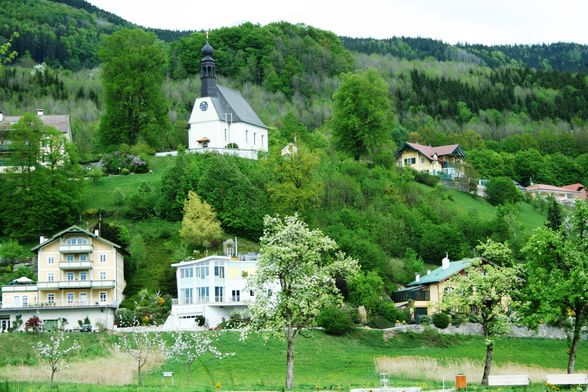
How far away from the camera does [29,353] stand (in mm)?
56625

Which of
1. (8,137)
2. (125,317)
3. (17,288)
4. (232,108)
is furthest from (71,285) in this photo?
(232,108)

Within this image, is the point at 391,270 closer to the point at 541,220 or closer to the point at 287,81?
the point at 541,220

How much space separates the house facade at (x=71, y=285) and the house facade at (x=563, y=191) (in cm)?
6200

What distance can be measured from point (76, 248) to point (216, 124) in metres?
30.0

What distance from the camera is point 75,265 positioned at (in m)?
74.4

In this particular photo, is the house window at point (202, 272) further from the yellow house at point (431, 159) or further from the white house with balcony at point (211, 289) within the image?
the yellow house at point (431, 159)

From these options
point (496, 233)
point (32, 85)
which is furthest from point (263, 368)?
point (32, 85)

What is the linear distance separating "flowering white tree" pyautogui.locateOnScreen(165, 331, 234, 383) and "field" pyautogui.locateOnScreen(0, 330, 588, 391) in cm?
58

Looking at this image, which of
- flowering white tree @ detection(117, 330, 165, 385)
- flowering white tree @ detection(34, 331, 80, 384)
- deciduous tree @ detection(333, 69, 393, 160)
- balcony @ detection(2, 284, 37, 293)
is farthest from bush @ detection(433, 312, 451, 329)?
deciduous tree @ detection(333, 69, 393, 160)

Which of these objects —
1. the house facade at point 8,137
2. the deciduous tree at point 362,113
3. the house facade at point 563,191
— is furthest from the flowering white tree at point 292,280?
the house facade at point 563,191

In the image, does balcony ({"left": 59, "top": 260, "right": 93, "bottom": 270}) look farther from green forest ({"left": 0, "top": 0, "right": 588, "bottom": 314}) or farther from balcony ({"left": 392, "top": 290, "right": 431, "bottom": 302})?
balcony ({"left": 392, "top": 290, "right": 431, "bottom": 302})

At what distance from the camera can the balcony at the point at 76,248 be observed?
7417 cm

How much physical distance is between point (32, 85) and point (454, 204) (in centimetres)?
8611

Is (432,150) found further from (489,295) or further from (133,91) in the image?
(489,295)
